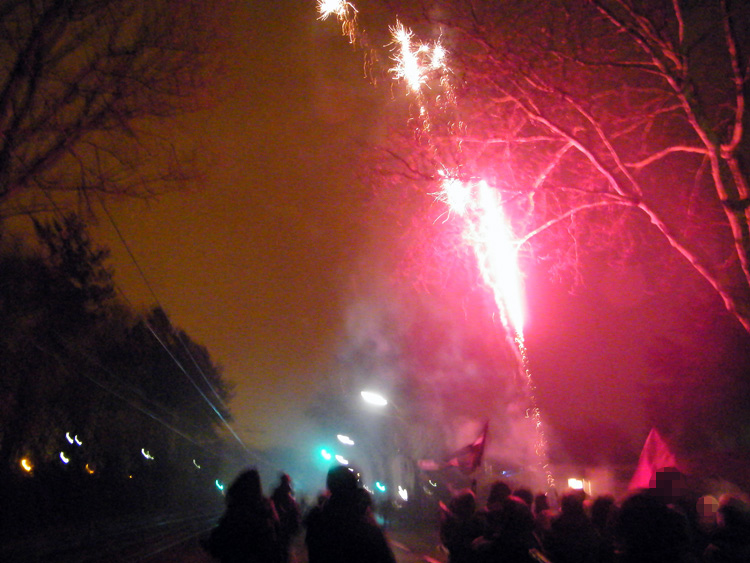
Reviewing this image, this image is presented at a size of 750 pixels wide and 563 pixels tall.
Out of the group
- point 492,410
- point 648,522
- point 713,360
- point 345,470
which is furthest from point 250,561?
point 492,410

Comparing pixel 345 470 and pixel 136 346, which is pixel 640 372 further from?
pixel 136 346

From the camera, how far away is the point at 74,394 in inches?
1158

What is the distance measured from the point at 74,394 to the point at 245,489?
29.0 metres

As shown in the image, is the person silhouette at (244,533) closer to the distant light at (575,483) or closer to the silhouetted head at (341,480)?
the silhouetted head at (341,480)

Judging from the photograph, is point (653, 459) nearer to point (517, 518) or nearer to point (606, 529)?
point (606, 529)

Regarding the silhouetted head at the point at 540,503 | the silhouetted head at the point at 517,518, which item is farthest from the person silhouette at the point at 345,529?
the silhouetted head at the point at 540,503

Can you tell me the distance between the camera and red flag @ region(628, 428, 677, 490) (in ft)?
28.8

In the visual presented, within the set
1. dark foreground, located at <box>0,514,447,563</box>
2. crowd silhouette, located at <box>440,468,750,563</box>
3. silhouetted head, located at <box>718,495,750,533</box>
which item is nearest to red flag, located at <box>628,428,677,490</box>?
crowd silhouette, located at <box>440,468,750,563</box>

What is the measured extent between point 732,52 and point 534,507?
7178 millimetres

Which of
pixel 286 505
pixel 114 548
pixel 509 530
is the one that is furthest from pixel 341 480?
pixel 114 548

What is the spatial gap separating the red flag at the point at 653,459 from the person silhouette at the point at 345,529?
21.9 feet

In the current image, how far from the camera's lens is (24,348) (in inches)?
942

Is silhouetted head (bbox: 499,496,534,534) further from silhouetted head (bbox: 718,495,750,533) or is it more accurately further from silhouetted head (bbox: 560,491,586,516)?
silhouetted head (bbox: 718,495,750,533)

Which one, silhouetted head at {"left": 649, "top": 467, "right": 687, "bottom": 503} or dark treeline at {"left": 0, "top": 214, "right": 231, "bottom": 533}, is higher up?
dark treeline at {"left": 0, "top": 214, "right": 231, "bottom": 533}
